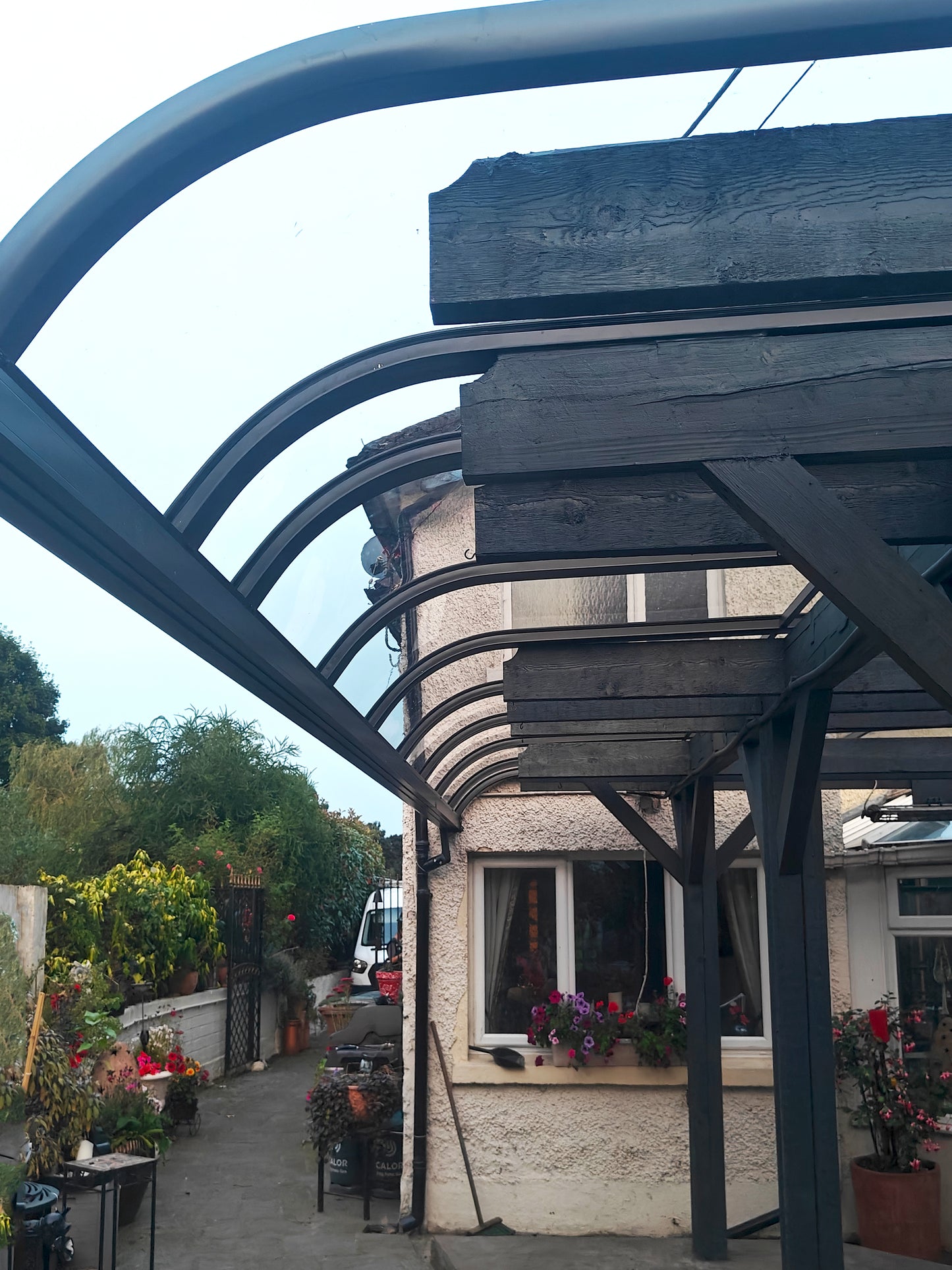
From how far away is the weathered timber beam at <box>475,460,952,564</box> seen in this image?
244 cm

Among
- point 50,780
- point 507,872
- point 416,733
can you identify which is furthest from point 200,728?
point 416,733

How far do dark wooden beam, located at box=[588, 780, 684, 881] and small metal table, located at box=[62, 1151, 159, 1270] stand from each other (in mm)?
3101

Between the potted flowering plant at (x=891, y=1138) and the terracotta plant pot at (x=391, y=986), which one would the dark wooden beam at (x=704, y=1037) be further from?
the terracotta plant pot at (x=391, y=986)

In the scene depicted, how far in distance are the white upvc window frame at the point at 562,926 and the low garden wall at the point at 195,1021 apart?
359 cm

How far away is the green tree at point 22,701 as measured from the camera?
24125 millimetres

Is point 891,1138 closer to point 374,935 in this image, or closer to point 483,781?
point 483,781

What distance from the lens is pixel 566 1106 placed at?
6.95 m

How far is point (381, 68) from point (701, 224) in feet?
1.87

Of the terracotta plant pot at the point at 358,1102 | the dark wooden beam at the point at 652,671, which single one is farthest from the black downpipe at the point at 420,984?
the dark wooden beam at the point at 652,671

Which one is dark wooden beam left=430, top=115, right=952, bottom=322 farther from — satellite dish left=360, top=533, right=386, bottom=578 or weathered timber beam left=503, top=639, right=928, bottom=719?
satellite dish left=360, top=533, right=386, bottom=578

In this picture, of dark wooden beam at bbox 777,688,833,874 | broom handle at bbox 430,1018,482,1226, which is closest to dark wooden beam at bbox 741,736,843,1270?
dark wooden beam at bbox 777,688,833,874

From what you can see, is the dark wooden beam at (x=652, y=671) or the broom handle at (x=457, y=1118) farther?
the broom handle at (x=457, y=1118)

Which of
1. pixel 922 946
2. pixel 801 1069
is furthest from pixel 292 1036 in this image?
pixel 801 1069

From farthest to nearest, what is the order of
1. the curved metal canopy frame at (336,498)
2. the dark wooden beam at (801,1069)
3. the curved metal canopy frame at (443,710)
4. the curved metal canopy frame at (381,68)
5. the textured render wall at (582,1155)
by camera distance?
1. the textured render wall at (582,1155)
2. the curved metal canopy frame at (443,710)
3. the dark wooden beam at (801,1069)
4. the curved metal canopy frame at (336,498)
5. the curved metal canopy frame at (381,68)
